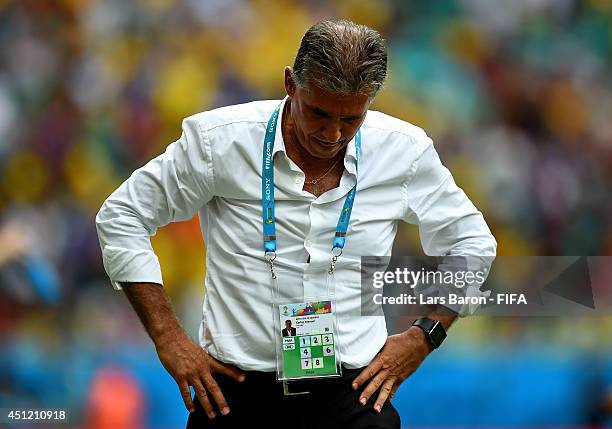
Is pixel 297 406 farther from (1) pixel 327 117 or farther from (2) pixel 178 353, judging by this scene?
(1) pixel 327 117

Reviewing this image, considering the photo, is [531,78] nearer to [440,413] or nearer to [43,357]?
[440,413]

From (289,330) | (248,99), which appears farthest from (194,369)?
(248,99)

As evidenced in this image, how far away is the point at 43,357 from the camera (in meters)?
3.92

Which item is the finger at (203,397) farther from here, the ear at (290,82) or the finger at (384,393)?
the ear at (290,82)

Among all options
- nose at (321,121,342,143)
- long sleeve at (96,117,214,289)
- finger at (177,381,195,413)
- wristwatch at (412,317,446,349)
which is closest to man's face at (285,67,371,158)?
nose at (321,121,342,143)

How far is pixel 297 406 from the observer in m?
2.12

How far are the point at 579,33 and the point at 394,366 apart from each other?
237cm

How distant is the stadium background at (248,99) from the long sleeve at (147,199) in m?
1.78

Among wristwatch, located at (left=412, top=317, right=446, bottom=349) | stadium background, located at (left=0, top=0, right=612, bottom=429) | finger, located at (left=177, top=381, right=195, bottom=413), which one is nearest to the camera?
finger, located at (left=177, top=381, right=195, bottom=413)

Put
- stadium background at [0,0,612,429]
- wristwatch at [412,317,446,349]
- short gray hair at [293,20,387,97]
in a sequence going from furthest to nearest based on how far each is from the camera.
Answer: stadium background at [0,0,612,429] → wristwatch at [412,317,446,349] → short gray hair at [293,20,387,97]

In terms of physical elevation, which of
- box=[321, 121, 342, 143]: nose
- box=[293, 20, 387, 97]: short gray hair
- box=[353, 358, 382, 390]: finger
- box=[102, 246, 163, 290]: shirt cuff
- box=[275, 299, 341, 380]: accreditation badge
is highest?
box=[293, 20, 387, 97]: short gray hair

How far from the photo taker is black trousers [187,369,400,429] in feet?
6.93

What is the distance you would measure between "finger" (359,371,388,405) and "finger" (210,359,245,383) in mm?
265

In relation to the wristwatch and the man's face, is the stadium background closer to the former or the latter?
the wristwatch
